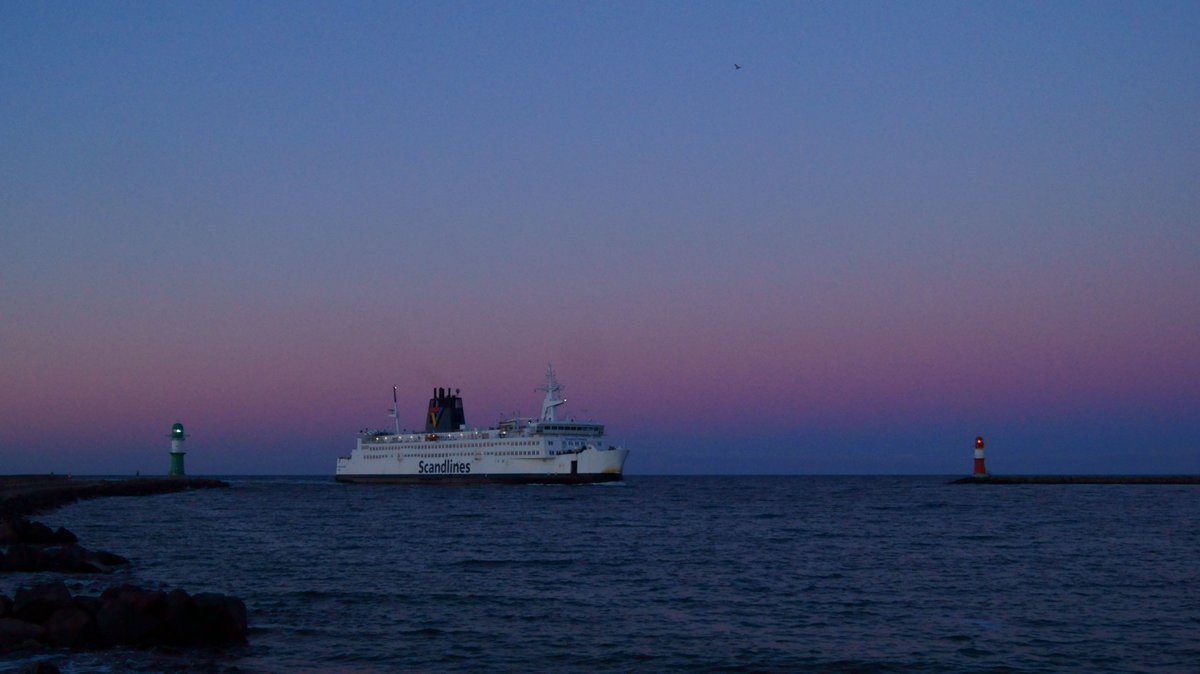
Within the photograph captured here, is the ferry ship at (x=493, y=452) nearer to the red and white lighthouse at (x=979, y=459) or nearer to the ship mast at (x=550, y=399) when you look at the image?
the ship mast at (x=550, y=399)

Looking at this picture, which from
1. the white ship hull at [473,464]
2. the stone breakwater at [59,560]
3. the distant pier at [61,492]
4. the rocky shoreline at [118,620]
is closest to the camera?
the rocky shoreline at [118,620]

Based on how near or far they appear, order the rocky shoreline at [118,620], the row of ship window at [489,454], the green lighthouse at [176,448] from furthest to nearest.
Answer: the green lighthouse at [176,448] < the row of ship window at [489,454] < the rocky shoreline at [118,620]

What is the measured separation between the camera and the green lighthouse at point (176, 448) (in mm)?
96438

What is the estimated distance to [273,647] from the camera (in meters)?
15.7

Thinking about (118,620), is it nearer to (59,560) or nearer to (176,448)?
(59,560)

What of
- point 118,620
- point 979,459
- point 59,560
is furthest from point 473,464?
point 118,620

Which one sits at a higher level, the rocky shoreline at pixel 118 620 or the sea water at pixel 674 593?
the rocky shoreline at pixel 118 620

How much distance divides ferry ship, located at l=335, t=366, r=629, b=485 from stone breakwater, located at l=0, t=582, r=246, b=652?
215ft

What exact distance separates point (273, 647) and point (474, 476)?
243ft

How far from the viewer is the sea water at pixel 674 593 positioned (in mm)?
14984

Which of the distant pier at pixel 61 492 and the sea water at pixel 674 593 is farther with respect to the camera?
the distant pier at pixel 61 492

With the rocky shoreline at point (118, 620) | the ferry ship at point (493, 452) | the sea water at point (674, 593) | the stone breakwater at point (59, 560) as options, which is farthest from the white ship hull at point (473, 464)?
the rocky shoreline at point (118, 620)

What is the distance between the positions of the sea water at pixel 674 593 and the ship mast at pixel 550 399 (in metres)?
43.0

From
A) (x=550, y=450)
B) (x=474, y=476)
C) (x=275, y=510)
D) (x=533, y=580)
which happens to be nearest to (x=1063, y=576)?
(x=533, y=580)
